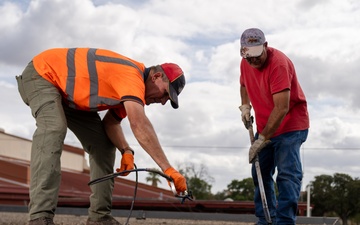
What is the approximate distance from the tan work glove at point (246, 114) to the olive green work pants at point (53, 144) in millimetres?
1224

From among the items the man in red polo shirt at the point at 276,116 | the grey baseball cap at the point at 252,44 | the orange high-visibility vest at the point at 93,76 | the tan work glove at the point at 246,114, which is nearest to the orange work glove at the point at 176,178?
the orange high-visibility vest at the point at 93,76

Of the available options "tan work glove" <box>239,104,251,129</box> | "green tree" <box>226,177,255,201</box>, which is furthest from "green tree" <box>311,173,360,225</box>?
"tan work glove" <box>239,104,251,129</box>

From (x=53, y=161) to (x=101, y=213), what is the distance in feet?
3.38

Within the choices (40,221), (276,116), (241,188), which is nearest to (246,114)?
(276,116)

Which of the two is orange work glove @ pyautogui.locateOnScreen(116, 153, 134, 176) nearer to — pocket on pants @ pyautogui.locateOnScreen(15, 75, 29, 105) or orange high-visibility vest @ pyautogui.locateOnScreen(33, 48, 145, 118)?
orange high-visibility vest @ pyautogui.locateOnScreen(33, 48, 145, 118)

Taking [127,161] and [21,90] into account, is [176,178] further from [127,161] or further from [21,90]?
[21,90]

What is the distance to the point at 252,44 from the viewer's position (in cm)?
552

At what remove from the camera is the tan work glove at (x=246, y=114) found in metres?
6.08

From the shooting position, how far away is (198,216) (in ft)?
35.6

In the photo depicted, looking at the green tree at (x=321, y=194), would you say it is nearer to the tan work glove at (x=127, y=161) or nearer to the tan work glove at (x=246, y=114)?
the tan work glove at (x=246, y=114)

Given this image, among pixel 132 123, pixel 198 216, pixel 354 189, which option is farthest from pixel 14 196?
pixel 132 123

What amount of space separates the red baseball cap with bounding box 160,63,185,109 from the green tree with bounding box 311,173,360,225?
26.7 meters

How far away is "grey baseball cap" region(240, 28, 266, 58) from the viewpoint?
5.51 meters

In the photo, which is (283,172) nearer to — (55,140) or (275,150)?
(275,150)
